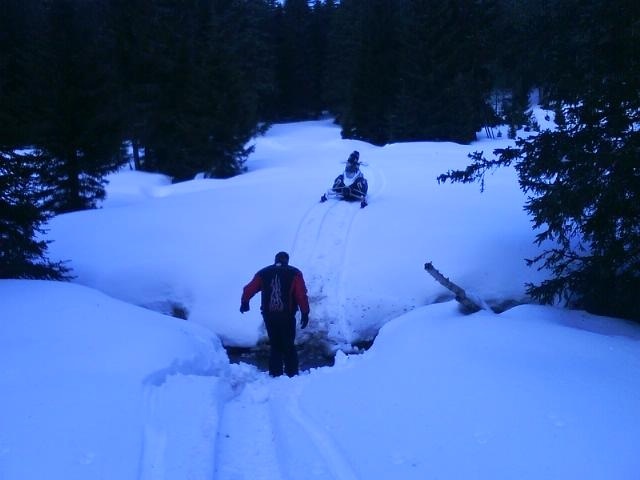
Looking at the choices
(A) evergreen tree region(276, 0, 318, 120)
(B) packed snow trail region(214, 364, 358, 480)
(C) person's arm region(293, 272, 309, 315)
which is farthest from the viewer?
(A) evergreen tree region(276, 0, 318, 120)

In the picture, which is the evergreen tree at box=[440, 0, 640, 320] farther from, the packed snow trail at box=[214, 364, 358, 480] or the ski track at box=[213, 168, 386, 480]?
the packed snow trail at box=[214, 364, 358, 480]

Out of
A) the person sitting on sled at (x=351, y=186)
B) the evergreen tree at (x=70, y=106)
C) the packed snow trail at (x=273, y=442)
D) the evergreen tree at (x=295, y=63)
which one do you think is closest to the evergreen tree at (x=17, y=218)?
the evergreen tree at (x=70, y=106)

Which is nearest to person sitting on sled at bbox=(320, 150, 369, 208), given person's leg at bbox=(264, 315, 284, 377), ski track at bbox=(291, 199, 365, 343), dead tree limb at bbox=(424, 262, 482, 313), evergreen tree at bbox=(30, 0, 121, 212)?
ski track at bbox=(291, 199, 365, 343)

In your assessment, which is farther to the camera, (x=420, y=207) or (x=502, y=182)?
(x=502, y=182)

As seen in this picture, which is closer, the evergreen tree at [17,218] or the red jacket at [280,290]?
the red jacket at [280,290]

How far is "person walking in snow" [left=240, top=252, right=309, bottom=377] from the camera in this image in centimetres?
857

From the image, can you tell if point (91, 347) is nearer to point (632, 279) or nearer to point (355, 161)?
point (632, 279)

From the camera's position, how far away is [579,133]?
899 cm

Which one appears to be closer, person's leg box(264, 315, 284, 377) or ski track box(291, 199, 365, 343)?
person's leg box(264, 315, 284, 377)

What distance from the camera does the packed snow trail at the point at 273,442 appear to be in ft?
16.8

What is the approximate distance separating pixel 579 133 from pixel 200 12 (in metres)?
29.7

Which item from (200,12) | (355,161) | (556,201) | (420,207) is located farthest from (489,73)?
(200,12)

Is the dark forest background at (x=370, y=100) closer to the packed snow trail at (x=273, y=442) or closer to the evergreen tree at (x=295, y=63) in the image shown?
the packed snow trail at (x=273, y=442)

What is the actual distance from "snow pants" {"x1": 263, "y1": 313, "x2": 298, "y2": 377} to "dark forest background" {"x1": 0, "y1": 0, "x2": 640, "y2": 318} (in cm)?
402
